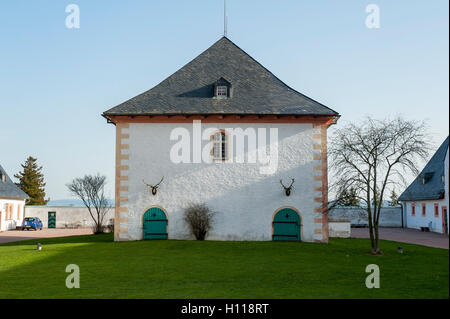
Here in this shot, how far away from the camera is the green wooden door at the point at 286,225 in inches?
876

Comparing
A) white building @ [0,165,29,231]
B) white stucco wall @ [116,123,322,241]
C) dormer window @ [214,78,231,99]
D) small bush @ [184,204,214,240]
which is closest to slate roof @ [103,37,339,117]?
dormer window @ [214,78,231,99]

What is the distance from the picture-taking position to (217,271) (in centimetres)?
1310

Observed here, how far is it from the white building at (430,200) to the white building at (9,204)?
116ft

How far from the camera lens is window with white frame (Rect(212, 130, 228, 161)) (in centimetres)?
2278

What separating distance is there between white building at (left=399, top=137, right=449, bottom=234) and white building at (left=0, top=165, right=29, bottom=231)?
3548cm

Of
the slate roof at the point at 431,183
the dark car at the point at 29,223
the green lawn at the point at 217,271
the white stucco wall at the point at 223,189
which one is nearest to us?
the green lawn at the point at 217,271

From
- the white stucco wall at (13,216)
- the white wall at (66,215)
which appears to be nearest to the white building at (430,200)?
the white wall at (66,215)

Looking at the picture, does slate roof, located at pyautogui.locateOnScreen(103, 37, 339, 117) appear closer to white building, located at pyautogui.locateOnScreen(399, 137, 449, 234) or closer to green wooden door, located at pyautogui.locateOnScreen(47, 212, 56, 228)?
white building, located at pyautogui.locateOnScreen(399, 137, 449, 234)

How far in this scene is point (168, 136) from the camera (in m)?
22.8

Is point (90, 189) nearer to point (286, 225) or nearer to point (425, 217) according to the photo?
point (286, 225)

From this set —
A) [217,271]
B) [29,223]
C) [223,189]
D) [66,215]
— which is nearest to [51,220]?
[66,215]

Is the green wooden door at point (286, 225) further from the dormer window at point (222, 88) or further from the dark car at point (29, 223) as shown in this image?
the dark car at point (29, 223)

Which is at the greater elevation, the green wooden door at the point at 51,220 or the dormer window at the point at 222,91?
the dormer window at the point at 222,91

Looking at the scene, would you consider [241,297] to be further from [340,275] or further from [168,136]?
[168,136]
